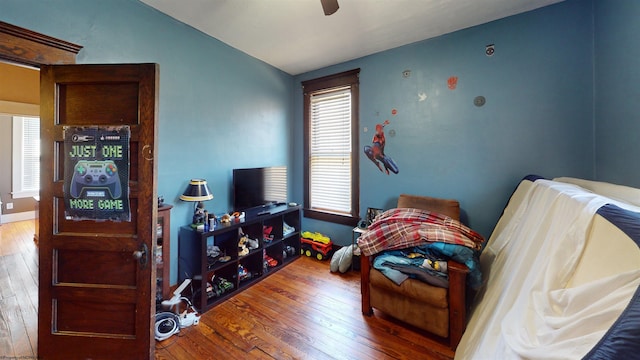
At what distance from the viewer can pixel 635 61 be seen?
1.42 meters

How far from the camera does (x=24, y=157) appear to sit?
15.0ft

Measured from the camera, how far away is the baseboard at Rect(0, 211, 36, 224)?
4320mm

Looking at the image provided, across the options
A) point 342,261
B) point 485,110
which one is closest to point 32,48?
point 342,261

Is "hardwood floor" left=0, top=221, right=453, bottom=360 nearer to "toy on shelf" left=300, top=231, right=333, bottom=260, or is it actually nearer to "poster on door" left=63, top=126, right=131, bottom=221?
"toy on shelf" left=300, top=231, right=333, bottom=260

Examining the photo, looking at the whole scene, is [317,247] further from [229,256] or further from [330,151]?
[330,151]

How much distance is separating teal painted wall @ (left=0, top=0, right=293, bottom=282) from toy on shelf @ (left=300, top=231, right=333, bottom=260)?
1.19m

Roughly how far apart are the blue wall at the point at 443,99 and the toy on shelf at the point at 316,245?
350mm

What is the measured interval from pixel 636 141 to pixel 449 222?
1217 mm

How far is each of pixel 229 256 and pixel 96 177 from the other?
1343mm

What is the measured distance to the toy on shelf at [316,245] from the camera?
3.05 m

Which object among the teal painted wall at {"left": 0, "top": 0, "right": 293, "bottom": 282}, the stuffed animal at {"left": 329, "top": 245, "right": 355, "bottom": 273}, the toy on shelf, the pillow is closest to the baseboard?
the teal painted wall at {"left": 0, "top": 0, "right": 293, "bottom": 282}

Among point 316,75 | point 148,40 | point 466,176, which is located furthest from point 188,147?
point 466,176

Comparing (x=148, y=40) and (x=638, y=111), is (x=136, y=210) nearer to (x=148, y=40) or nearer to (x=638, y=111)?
(x=148, y=40)

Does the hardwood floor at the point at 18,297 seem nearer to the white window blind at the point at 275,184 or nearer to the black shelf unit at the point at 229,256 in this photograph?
the black shelf unit at the point at 229,256
